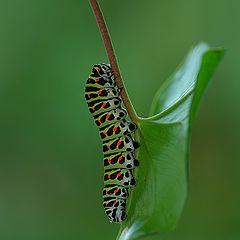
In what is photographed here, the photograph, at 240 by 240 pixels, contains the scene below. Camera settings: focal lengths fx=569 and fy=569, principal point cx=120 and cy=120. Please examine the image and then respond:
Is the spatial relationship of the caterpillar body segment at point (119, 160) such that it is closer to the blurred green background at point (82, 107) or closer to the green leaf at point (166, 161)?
the green leaf at point (166, 161)

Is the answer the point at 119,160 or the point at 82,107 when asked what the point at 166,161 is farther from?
the point at 82,107

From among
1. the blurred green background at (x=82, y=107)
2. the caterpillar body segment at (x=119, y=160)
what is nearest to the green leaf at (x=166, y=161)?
the caterpillar body segment at (x=119, y=160)

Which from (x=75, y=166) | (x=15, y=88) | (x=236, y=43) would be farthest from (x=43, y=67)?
(x=236, y=43)

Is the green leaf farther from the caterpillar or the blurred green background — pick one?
the blurred green background

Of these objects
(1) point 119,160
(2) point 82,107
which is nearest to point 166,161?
(1) point 119,160

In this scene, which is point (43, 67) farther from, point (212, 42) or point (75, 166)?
point (212, 42)

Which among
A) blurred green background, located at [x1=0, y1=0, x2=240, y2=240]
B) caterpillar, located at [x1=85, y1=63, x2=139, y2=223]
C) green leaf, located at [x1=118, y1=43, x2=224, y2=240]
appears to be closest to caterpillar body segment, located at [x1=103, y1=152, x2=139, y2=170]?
caterpillar, located at [x1=85, y1=63, x2=139, y2=223]
